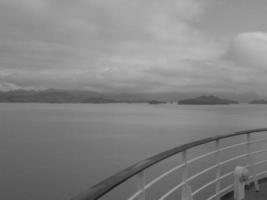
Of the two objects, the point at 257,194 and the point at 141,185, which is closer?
the point at 141,185

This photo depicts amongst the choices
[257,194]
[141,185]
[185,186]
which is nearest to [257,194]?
[257,194]

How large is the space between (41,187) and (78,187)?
1718mm

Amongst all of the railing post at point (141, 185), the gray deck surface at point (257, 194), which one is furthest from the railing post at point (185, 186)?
the gray deck surface at point (257, 194)

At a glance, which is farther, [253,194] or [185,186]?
[253,194]

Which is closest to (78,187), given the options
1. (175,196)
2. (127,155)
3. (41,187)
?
(41,187)

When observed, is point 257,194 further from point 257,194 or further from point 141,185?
point 141,185

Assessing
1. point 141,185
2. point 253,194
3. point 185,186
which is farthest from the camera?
point 253,194

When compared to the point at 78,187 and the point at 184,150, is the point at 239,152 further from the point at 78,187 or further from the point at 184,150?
the point at 184,150

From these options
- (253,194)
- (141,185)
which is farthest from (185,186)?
(253,194)

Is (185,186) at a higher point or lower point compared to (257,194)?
higher

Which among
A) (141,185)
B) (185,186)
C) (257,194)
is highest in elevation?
(141,185)

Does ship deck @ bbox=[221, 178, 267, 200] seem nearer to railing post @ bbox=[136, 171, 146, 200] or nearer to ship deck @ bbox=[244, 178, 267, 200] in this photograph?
ship deck @ bbox=[244, 178, 267, 200]

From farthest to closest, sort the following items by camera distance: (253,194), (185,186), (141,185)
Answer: (253,194), (185,186), (141,185)

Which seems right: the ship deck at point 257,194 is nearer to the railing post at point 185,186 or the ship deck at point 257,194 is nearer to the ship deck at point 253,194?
the ship deck at point 253,194
